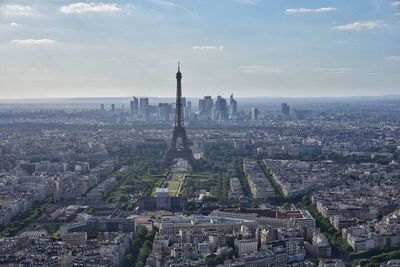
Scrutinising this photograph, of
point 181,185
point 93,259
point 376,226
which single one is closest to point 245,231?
point 376,226

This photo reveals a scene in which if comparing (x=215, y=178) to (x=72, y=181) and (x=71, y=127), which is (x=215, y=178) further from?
(x=71, y=127)

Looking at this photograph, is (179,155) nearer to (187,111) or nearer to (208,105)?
(187,111)

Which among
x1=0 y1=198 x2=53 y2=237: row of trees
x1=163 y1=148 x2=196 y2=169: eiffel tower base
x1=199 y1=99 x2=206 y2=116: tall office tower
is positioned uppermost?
x1=199 y1=99 x2=206 y2=116: tall office tower

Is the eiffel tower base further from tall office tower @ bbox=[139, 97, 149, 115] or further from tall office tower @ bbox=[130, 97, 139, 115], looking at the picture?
tall office tower @ bbox=[130, 97, 139, 115]

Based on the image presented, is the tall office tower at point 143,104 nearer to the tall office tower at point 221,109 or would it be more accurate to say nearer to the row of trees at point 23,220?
the tall office tower at point 221,109

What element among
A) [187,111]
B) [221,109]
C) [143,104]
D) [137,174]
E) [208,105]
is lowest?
[137,174]

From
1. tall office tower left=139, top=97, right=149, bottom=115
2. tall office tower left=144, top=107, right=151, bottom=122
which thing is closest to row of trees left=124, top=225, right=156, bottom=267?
tall office tower left=144, top=107, right=151, bottom=122

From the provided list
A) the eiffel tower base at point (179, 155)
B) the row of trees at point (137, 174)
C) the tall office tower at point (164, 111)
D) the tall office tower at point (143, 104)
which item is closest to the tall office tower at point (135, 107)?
the tall office tower at point (143, 104)

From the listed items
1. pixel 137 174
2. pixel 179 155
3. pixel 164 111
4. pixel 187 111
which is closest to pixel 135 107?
pixel 164 111
